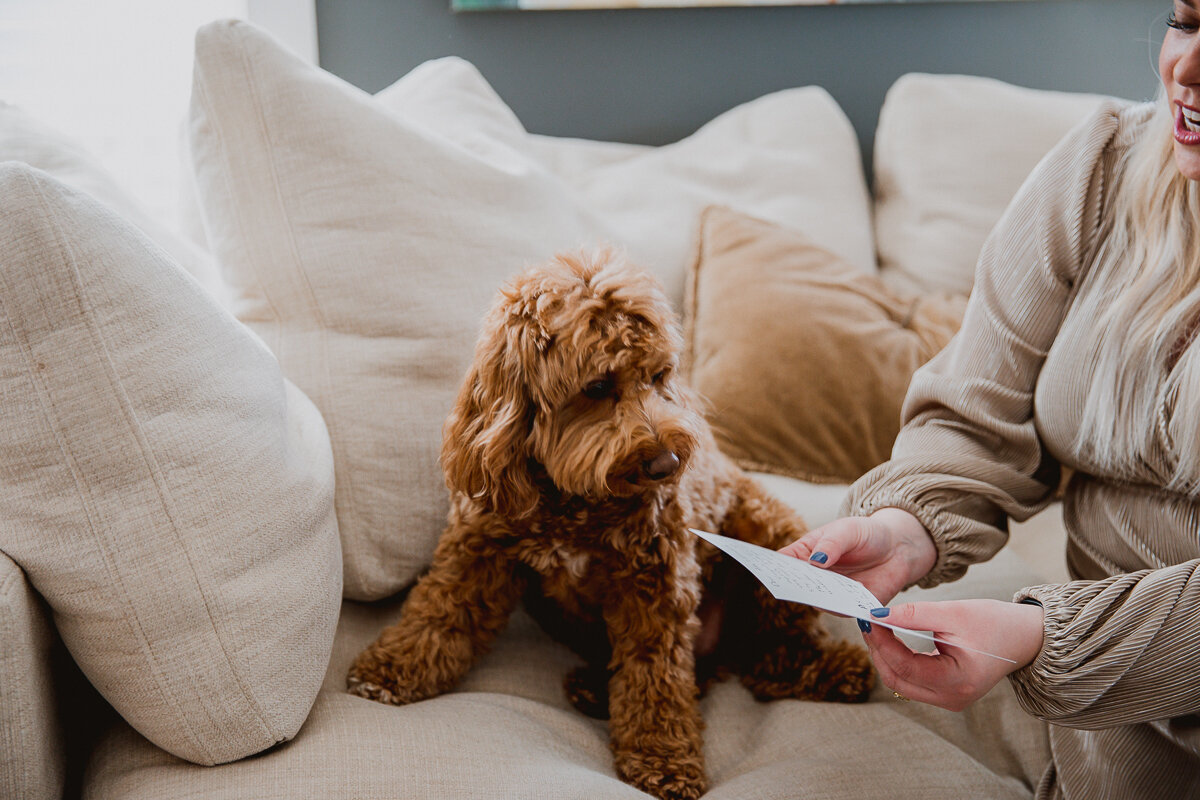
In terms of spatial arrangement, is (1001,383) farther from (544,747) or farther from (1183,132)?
(544,747)

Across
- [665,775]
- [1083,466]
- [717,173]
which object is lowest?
[665,775]

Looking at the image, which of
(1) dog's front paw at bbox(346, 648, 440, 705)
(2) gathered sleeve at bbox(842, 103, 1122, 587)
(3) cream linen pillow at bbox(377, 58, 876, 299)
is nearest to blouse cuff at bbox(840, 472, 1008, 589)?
(2) gathered sleeve at bbox(842, 103, 1122, 587)

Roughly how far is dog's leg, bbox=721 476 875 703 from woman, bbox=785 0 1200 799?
0.50 ft

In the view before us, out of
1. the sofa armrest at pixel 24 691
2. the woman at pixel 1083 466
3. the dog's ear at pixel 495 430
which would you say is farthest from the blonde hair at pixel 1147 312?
→ the sofa armrest at pixel 24 691

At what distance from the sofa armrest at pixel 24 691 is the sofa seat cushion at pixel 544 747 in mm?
84

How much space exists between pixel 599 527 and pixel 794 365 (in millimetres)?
635

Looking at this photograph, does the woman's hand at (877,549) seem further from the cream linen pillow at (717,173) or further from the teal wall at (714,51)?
the teal wall at (714,51)

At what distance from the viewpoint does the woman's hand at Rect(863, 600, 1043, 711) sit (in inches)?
30.0

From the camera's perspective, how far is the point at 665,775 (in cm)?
100

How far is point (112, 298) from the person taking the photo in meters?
0.81

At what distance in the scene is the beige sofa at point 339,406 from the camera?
790 mm

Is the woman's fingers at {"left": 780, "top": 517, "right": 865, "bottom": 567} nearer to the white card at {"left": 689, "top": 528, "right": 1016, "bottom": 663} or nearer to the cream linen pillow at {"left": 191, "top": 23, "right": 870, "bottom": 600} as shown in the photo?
the white card at {"left": 689, "top": 528, "right": 1016, "bottom": 663}

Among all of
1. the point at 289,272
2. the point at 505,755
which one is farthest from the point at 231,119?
the point at 505,755

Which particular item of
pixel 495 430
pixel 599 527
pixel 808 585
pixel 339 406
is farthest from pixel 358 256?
pixel 808 585
